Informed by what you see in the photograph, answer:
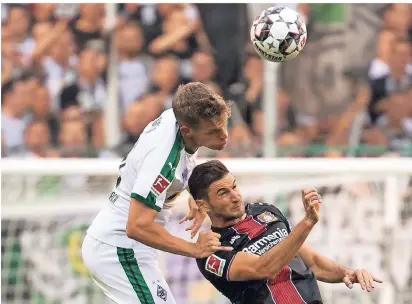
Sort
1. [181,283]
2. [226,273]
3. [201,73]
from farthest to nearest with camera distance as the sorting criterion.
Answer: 1. [201,73]
2. [181,283]
3. [226,273]

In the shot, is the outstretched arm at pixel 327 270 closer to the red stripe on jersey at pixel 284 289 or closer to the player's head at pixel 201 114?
the red stripe on jersey at pixel 284 289

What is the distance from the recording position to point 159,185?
5219 mm

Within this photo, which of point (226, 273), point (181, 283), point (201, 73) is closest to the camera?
point (226, 273)

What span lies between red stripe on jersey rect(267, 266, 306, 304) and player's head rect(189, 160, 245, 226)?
0.39m

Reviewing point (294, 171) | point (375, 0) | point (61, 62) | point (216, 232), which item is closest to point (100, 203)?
point (294, 171)

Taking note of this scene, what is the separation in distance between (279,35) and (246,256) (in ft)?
4.90

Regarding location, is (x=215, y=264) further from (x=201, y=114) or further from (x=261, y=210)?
(x=201, y=114)

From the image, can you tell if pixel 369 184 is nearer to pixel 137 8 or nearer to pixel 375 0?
pixel 375 0

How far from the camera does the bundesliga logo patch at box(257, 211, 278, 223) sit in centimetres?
548

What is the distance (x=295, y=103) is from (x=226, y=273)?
5.44 m

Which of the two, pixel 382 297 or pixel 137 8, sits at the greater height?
pixel 137 8

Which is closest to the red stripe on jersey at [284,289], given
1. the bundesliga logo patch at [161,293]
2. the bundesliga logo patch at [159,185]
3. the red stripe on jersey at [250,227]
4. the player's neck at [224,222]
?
the red stripe on jersey at [250,227]

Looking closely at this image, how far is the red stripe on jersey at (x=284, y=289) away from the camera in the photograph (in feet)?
17.4

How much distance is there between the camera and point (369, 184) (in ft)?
28.8
